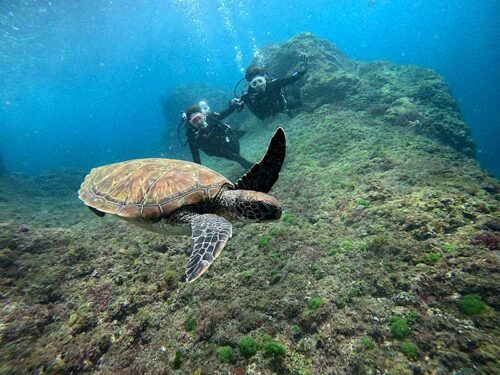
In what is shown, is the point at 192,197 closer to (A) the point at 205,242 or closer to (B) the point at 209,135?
(A) the point at 205,242

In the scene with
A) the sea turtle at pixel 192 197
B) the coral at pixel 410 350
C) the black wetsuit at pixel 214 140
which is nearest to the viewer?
the coral at pixel 410 350

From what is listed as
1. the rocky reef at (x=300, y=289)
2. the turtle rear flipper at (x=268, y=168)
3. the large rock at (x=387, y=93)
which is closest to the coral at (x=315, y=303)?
the rocky reef at (x=300, y=289)

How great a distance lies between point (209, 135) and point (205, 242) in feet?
21.7

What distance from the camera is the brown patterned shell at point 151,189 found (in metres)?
3.73

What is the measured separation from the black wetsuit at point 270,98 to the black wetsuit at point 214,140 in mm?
1497

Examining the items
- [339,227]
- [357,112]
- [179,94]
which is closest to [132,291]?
[339,227]

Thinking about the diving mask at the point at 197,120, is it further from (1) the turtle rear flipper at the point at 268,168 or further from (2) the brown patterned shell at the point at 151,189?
(1) the turtle rear flipper at the point at 268,168

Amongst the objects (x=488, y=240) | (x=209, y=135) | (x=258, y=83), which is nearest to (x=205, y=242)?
(x=488, y=240)

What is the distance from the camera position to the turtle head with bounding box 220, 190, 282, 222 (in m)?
3.19

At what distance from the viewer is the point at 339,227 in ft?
15.5

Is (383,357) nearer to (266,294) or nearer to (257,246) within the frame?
(266,294)

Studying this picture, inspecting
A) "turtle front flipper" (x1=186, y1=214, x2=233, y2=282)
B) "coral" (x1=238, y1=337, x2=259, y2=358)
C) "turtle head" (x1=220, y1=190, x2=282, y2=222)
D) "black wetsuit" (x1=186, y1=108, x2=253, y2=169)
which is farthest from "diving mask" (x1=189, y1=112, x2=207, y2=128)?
"coral" (x1=238, y1=337, x2=259, y2=358)

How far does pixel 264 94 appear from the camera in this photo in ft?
31.6

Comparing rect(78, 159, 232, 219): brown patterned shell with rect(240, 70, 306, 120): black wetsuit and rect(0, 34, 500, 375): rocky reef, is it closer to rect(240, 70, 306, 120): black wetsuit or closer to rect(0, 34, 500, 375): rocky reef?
rect(0, 34, 500, 375): rocky reef
